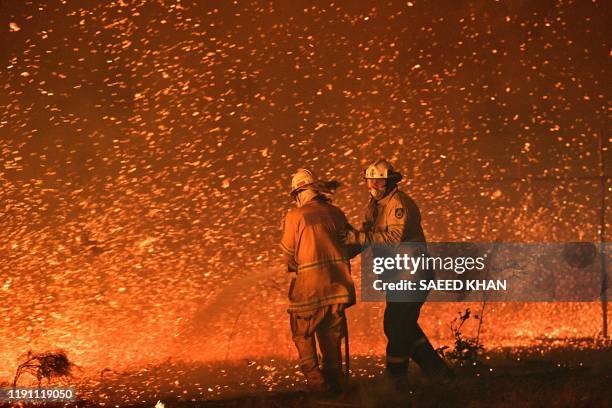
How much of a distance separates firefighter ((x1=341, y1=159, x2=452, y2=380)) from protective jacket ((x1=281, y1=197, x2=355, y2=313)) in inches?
4.6

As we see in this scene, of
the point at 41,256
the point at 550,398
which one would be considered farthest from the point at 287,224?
the point at 41,256

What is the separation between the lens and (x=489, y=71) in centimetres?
941

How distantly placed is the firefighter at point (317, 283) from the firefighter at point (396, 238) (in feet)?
0.49

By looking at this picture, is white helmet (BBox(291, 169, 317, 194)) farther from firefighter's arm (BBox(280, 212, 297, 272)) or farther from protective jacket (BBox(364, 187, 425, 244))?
protective jacket (BBox(364, 187, 425, 244))

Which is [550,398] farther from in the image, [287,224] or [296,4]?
[296,4]

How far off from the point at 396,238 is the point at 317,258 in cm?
51

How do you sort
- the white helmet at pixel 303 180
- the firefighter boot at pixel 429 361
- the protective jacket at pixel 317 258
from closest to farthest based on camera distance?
the protective jacket at pixel 317 258 < the white helmet at pixel 303 180 < the firefighter boot at pixel 429 361

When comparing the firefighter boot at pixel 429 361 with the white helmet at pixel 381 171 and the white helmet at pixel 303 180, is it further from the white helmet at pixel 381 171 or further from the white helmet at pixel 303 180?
the white helmet at pixel 303 180

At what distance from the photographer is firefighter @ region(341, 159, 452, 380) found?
6.78 meters

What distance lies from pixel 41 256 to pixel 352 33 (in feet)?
10.6

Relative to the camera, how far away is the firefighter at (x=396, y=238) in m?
6.78

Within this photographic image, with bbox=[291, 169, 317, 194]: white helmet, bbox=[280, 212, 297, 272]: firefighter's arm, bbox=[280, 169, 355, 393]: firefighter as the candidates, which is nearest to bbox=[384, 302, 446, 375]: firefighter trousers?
bbox=[280, 169, 355, 393]: firefighter

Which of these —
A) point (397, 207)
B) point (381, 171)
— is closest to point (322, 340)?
point (397, 207)

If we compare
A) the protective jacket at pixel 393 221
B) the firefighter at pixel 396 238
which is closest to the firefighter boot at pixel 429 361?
the firefighter at pixel 396 238
